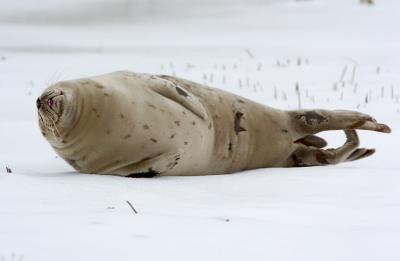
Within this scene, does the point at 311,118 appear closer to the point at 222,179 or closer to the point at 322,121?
the point at 322,121

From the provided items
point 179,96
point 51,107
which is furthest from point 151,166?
point 51,107

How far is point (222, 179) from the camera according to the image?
14.8ft

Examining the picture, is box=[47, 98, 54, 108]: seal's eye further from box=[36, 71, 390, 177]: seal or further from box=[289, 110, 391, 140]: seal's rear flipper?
box=[289, 110, 391, 140]: seal's rear flipper

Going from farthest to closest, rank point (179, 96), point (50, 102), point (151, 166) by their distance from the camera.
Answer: point (179, 96) < point (151, 166) < point (50, 102)

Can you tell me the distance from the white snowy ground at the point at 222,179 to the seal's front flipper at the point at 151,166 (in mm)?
97

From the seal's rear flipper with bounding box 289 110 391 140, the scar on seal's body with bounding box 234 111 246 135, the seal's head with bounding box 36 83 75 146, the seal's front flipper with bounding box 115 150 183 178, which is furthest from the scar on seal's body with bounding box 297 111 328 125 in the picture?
the seal's head with bounding box 36 83 75 146

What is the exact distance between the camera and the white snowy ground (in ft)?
9.39

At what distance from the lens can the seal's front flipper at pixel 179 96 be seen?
4.68 meters

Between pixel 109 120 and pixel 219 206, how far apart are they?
910 mm

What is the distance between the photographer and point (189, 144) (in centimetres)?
458

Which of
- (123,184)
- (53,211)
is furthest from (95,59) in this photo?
(53,211)

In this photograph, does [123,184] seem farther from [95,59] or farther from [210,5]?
[210,5]

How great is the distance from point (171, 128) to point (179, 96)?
0.25 m

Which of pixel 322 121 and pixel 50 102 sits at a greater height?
pixel 50 102
